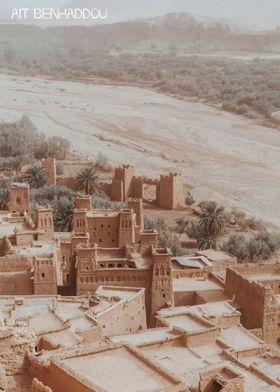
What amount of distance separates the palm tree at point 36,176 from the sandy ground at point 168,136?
8.70 meters

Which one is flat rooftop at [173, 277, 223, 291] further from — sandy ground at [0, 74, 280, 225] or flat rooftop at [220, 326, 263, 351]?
sandy ground at [0, 74, 280, 225]

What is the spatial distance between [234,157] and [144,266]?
32.7 metres

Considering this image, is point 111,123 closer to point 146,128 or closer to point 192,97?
point 146,128

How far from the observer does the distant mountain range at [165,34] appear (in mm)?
126812

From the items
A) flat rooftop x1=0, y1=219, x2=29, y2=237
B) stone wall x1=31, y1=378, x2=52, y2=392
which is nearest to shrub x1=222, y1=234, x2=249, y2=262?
flat rooftop x1=0, y1=219, x2=29, y2=237

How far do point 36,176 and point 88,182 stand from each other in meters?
2.74

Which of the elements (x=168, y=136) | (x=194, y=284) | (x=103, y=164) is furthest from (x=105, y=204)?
(x=168, y=136)

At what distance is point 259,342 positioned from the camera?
1973 cm

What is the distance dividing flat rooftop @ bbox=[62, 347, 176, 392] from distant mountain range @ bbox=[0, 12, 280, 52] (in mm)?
115024

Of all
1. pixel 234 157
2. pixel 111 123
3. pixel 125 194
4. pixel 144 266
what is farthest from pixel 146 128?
pixel 144 266

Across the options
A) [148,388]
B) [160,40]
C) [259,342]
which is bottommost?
[259,342]

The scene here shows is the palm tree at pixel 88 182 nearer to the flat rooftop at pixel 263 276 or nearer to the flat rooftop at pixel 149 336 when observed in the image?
the flat rooftop at pixel 263 276

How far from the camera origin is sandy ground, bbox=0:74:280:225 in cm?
4688

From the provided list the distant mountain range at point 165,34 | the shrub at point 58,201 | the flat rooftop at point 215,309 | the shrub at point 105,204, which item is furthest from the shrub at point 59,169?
the distant mountain range at point 165,34
